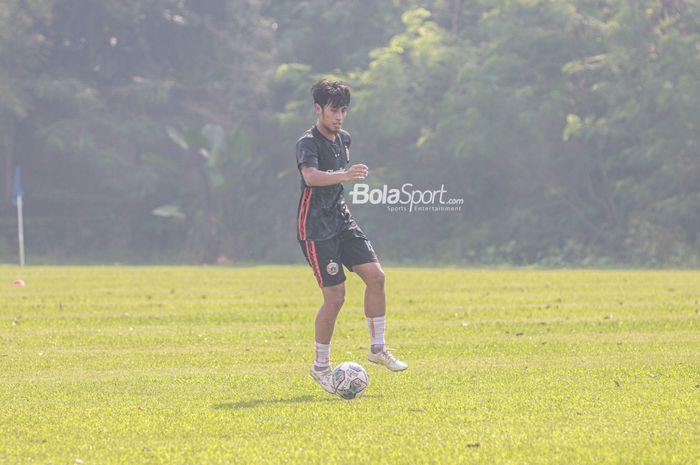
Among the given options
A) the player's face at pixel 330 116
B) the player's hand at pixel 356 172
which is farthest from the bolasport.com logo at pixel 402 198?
the player's hand at pixel 356 172

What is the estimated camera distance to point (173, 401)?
8312 millimetres

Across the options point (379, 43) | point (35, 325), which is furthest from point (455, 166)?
point (35, 325)

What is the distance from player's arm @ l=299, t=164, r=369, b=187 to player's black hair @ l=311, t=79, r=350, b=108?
49 centimetres

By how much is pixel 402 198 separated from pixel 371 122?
549 centimetres

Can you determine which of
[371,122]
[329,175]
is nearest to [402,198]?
[371,122]

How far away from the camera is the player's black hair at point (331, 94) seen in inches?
349

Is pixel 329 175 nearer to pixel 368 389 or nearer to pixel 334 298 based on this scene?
pixel 334 298

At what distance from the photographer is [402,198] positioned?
35.2 metres

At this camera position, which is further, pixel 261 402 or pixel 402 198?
pixel 402 198

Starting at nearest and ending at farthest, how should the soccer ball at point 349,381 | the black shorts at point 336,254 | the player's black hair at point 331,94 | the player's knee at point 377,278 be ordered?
the soccer ball at point 349,381 < the player's black hair at point 331,94 < the black shorts at point 336,254 < the player's knee at point 377,278

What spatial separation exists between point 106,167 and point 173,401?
115 ft

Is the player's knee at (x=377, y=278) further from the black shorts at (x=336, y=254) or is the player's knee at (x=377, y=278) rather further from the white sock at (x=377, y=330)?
the white sock at (x=377, y=330)

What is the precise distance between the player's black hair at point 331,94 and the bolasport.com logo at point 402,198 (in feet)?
4.31

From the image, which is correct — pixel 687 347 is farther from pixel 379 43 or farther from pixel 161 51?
pixel 161 51
